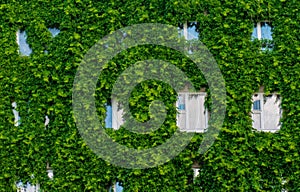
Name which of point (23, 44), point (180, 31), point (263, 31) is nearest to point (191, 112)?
point (180, 31)

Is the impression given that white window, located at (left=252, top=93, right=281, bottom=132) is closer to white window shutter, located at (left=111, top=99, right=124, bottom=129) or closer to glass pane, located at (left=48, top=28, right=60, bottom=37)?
white window shutter, located at (left=111, top=99, right=124, bottom=129)

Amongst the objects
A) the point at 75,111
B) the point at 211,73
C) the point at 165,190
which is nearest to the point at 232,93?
the point at 211,73

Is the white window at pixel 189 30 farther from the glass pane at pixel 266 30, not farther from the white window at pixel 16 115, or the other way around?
the white window at pixel 16 115

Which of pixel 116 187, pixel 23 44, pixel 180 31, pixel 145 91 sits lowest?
pixel 116 187

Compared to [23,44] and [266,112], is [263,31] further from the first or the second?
[23,44]

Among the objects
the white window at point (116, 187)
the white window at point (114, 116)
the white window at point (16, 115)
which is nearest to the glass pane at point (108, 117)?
the white window at point (114, 116)

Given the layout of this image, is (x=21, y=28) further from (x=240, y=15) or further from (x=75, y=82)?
(x=240, y=15)

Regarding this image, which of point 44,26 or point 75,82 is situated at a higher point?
point 44,26
